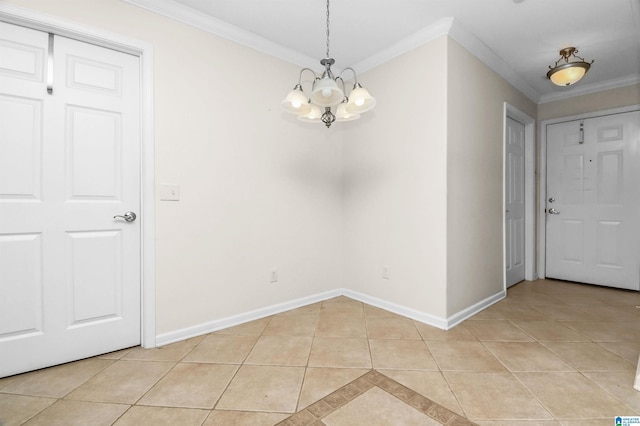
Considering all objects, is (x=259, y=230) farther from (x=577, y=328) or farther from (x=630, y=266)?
(x=630, y=266)

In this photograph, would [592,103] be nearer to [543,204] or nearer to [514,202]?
[543,204]

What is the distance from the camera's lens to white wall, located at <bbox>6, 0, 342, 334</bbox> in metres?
2.12

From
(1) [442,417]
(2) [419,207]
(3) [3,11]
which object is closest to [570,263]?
(2) [419,207]

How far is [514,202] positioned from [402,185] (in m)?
1.93

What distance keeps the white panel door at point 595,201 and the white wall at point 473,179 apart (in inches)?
54.6

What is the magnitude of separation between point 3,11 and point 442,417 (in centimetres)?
320

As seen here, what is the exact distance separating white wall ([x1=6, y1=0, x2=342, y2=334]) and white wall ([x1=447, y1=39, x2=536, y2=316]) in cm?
130

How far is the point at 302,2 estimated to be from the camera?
7.09ft

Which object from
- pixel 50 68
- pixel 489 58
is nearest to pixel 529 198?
pixel 489 58

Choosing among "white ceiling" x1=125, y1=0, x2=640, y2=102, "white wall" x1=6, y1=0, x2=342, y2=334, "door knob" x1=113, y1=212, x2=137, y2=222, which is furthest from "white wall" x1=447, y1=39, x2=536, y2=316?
"door knob" x1=113, y1=212, x2=137, y2=222

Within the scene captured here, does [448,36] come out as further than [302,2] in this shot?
Yes

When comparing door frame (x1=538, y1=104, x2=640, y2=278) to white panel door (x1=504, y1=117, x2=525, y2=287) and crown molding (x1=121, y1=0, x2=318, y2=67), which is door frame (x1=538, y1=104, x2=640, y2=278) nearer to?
white panel door (x1=504, y1=117, x2=525, y2=287)

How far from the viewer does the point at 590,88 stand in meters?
3.63

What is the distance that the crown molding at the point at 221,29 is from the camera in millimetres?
2088
